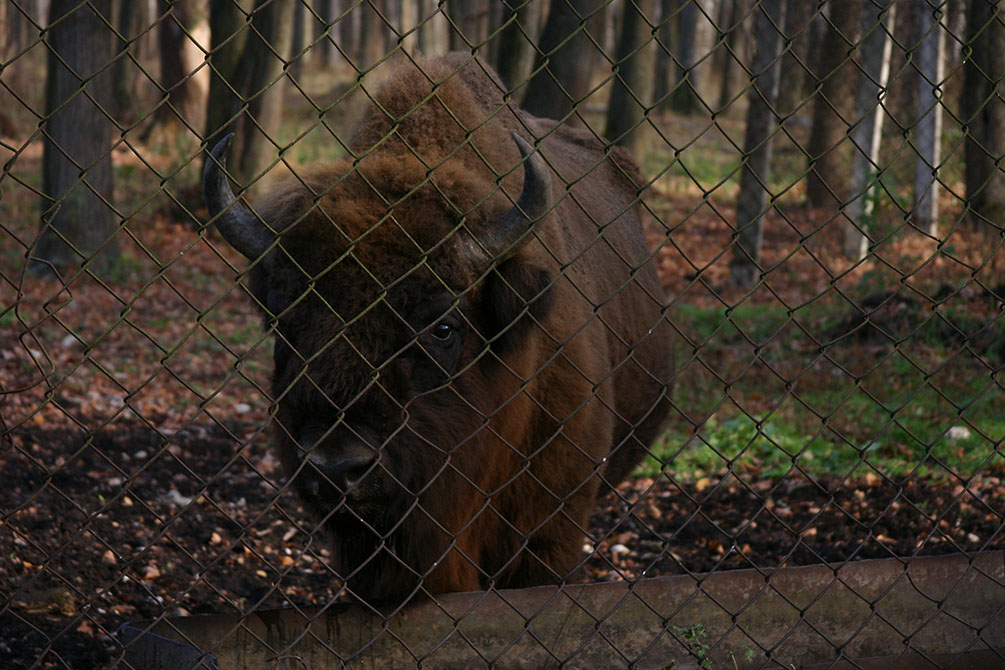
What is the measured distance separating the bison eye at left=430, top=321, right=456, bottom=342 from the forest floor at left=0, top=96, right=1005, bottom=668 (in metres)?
0.73

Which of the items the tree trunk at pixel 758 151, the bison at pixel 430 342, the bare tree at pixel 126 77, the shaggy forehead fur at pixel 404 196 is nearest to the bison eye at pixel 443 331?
the bison at pixel 430 342

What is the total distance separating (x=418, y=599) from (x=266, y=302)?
1219 millimetres

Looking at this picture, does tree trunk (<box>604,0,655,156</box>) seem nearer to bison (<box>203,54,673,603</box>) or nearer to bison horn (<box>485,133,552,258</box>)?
bison (<box>203,54,673,603</box>)

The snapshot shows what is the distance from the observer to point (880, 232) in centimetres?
952

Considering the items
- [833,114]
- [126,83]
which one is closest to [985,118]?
[833,114]

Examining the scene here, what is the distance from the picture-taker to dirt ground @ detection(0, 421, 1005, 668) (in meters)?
4.28

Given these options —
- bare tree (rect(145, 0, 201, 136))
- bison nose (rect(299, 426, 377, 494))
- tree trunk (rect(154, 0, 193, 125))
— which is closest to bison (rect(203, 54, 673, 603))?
bison nose (rect(299, 426, 377, 494))

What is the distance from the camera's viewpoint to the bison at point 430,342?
9.78 feet

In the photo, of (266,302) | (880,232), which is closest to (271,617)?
(266,302)

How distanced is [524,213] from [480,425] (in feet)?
2.50

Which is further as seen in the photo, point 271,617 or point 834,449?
point 834,449

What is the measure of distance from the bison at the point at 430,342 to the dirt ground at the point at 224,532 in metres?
0.60

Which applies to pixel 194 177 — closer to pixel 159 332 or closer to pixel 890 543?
pixel 159 332

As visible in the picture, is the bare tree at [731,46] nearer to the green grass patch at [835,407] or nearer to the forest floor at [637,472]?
the green grass patch at [835,407]
